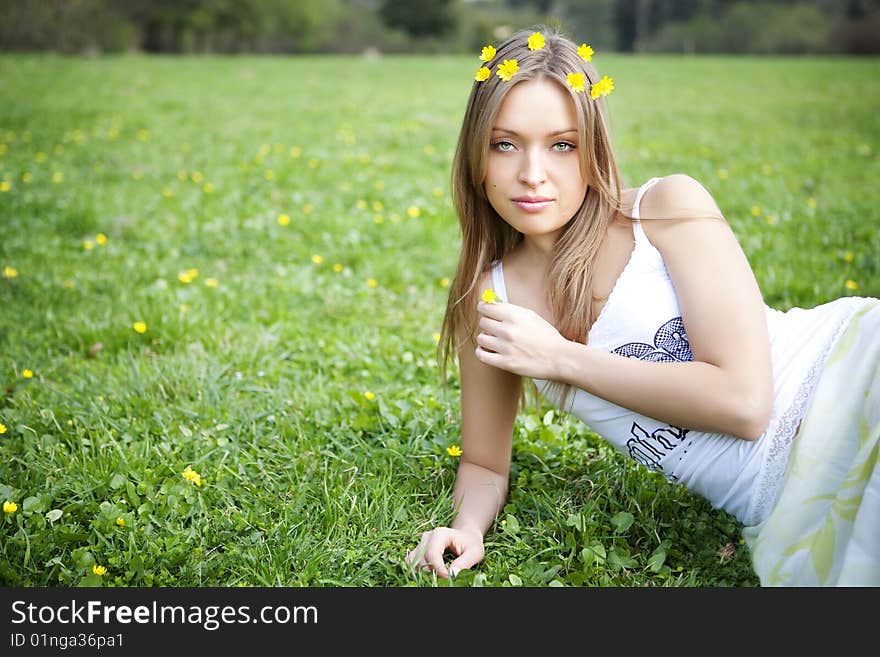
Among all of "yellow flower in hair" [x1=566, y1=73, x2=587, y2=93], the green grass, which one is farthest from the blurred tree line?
"yellow flower in hair" [x1=566, y1=73, x2=587, y2=93]

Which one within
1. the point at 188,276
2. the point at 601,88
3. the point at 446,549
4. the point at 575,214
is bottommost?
the point at 446,549

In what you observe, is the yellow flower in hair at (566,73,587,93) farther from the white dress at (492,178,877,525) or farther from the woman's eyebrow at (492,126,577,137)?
the white dress at (492,178,877,525)

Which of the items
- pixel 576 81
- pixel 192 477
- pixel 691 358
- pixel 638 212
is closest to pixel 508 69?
pixel 576 81

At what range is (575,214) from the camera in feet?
6.10

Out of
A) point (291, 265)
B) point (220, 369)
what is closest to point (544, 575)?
point (220, 369)

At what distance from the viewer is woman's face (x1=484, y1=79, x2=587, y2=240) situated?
170cm

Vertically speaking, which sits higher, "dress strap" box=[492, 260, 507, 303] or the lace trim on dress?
"dress strap" box=[492, 260, 507, 303]

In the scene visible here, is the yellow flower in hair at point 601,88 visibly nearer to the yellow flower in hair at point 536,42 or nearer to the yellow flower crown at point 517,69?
the yellow flower crown at point 517,69

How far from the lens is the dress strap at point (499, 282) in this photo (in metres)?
1.94

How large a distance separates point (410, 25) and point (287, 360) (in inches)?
1833

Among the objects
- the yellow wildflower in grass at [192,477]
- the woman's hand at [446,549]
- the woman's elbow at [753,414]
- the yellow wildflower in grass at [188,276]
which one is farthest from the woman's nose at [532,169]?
the yellow wildflower in grass at [188,276]

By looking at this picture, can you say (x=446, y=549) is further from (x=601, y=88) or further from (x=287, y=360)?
(x=287, y=360)

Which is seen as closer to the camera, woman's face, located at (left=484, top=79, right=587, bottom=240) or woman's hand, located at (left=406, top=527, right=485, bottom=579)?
woman's face, located at (left=484, top=79, right=587, bottom=240)

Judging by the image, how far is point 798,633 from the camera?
1524 mm
